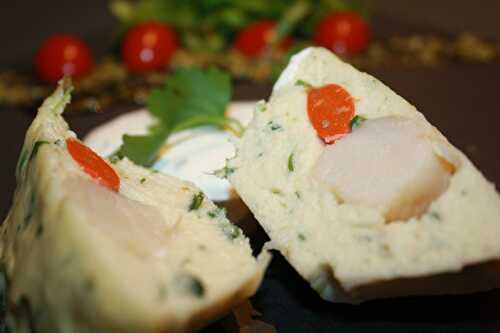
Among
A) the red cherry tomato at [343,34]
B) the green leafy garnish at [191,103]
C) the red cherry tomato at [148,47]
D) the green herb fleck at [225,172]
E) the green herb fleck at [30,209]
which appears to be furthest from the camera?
the red cherry tomato at [343,34]

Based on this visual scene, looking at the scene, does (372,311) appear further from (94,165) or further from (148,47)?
(148,47)

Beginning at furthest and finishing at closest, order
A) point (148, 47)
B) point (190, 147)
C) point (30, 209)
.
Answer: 1. point (148, 47)
2. point (190, 147)
3. point (30, 209)

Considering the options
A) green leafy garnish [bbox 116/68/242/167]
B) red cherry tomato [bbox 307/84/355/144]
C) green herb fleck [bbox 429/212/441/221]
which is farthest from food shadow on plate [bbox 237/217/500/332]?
green leafy garnish [bbox 116/68/242/167]

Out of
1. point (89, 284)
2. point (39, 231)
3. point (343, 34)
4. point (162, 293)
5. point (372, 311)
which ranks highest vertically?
point (39, 231)

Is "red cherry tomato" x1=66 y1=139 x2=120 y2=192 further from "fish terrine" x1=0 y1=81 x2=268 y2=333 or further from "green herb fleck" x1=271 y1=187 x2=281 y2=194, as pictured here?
"green herb fleck" x1=271 y1=187 x2=281 y2=194

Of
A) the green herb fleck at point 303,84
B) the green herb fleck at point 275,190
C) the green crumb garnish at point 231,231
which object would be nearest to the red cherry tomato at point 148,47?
the green herb fleck at point 303,84

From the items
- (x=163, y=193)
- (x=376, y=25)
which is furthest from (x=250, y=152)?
(x=376, y=25)

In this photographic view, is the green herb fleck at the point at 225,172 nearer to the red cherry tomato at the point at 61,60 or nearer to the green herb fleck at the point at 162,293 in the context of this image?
the green herb fleck at the point at 162,293

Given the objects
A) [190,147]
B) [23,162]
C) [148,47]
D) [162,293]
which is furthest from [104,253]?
[148,47]
